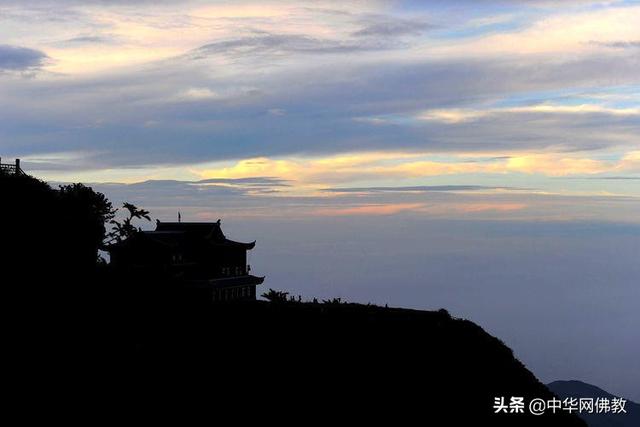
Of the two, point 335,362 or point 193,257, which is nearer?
point 335,362

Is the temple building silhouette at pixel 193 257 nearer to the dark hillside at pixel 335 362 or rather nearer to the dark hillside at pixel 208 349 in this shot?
the dark hillside at pixel 208 349

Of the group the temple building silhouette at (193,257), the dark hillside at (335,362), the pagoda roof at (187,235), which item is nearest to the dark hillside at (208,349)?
the dark hillside at (335,362)

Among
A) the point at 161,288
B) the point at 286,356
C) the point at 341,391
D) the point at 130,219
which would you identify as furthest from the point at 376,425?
the point at 130,219

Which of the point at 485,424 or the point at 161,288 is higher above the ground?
the point at 161,288

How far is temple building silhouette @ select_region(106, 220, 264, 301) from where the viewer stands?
69.6m

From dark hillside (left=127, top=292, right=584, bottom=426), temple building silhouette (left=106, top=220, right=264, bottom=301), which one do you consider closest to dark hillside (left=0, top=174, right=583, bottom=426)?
dark hillside (left=127, top=292, right=584, bottom=426)

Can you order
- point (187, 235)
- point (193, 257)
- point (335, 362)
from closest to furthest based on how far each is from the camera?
1. point (335, 362)
2. point (193, 257)
3. point (187, 235)

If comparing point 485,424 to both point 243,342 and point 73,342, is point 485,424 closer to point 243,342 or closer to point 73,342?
point 243,342

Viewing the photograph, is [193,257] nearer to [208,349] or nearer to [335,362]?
[208,349]

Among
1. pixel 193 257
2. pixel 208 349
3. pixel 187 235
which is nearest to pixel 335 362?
pixel 208 349

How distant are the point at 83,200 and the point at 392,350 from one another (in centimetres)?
3185

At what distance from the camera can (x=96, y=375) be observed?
131ft

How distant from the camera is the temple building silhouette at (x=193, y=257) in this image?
228 ft

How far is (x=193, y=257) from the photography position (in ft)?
241
